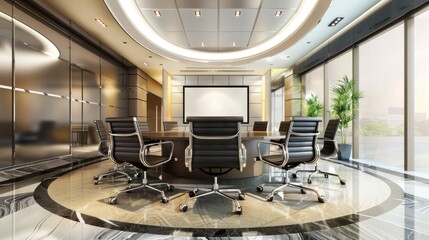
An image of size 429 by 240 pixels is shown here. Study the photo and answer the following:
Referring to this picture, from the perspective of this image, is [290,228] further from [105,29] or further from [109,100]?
[109,100]

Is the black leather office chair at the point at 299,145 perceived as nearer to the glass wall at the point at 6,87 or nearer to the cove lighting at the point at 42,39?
the glass wall at the point at 6,87

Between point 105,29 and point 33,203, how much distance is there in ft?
13.9

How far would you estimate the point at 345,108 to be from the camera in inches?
219

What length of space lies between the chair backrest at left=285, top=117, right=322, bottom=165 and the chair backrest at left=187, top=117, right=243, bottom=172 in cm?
66

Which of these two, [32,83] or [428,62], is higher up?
[428,62]

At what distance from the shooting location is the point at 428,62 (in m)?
4.02

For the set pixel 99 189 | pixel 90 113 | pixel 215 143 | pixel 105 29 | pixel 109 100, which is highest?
pixel 105 29

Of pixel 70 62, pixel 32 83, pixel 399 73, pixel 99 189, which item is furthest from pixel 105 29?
pixel 399 73

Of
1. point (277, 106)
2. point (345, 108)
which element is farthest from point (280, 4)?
point (277, 106)

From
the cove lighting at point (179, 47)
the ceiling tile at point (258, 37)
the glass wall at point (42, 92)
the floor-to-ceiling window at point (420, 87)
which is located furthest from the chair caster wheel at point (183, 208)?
the ceiling tile at point (258, 37)

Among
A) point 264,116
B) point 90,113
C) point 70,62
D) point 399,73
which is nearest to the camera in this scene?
point 399,73

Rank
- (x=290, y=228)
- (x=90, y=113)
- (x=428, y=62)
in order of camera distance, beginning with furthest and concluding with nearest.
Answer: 1. (x=90, y=113)
2. (x=428, y=62)
3. (x=290, y=228)

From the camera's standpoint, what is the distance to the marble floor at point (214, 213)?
189 cm

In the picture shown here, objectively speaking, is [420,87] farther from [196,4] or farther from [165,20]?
[165,20]
